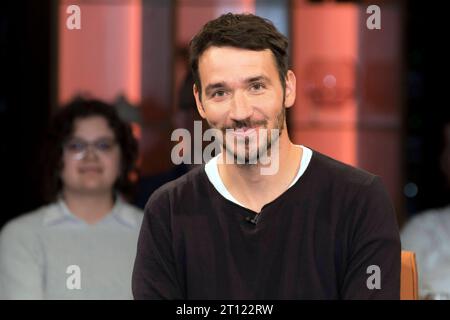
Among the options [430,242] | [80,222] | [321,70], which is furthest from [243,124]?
[321,70]

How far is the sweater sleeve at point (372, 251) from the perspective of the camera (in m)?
1.28

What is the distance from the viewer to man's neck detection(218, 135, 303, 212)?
1.33 metres

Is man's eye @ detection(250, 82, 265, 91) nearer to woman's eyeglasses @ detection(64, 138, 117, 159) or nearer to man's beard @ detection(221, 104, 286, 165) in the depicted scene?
man's beard @ detection(221, 104, 286, 165)

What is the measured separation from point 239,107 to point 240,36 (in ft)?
0.35

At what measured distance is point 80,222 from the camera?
213cm

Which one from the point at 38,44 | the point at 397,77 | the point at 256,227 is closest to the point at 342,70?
the point at 397,77

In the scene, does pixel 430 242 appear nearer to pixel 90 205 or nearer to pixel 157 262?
pixel 90 205

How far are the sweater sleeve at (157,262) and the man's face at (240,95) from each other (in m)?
0.16

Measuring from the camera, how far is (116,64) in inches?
141

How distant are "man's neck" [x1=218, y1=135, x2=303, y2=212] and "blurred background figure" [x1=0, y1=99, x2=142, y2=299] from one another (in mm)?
652

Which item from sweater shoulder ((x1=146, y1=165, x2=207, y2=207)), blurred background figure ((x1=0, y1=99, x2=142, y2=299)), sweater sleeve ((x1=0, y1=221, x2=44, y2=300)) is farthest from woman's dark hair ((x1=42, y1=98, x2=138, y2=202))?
sweater shoulder ((x1=146, y1=165, x2=207, y2=207))
